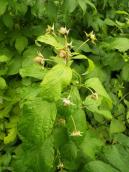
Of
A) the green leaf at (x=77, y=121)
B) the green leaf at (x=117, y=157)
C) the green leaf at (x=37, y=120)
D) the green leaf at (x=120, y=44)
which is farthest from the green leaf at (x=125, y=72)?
the green leaf at (x=37, y=120)

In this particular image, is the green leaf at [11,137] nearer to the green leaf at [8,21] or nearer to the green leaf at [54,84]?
Answer: the green leaf at [8,21]

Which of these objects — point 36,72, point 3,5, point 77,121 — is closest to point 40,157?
point 77,121

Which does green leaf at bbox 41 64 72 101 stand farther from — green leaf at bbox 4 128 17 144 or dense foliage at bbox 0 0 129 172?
green leaf at bbox 4 128 17 144

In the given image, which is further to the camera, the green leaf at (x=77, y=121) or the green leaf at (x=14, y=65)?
the green leaf at (x=14, y=65)

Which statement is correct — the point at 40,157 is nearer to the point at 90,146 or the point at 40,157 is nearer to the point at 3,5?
the point at 90,146

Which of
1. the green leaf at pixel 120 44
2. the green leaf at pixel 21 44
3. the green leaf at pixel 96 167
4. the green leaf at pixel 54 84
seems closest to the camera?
the green leaf at pixel 54 84

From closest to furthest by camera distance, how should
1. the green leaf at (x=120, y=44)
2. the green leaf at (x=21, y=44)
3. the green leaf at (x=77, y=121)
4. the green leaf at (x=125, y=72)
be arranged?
the green leaf at (x=77, y=121) < the green leaf at (x=120, y=44) < the green leaf at (x=125, y=72) < the green leaf at (x=21, y=44)

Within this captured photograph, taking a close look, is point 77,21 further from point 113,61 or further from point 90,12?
point 113,61
